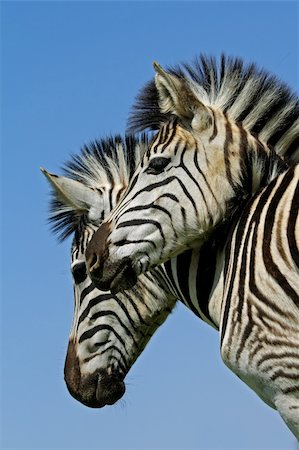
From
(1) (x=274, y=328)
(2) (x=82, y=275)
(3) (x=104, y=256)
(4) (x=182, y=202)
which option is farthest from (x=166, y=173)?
(2) (x=82, y=275)

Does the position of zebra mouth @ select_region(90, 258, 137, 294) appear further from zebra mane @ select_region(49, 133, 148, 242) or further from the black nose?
zebra mane @ select_region(49, 133, 148, 242)

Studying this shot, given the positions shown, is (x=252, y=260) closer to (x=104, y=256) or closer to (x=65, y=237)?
(x=104, y=256)

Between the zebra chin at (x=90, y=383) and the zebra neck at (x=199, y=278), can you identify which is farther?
the zebra chin at (x=90, y=383)

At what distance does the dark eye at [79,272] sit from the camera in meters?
10.9

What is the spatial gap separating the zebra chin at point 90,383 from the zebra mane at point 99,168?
5.18 feet

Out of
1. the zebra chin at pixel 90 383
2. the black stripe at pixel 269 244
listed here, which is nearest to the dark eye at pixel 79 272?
the zebra chin at pixel 90 383

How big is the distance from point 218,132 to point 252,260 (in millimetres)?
1312

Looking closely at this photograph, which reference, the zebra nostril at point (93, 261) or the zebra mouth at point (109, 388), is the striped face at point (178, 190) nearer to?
the zebra nostril at point (93, 261)

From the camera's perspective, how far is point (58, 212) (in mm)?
11781

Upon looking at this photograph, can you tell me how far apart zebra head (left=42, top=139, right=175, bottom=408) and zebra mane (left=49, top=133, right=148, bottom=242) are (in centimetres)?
2

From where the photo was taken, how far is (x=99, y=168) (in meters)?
11.5

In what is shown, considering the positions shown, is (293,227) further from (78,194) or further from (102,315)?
(78,194)

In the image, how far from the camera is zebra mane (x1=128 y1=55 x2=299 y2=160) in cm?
871

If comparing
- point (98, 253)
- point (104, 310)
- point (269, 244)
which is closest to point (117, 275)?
point (98, 253)
